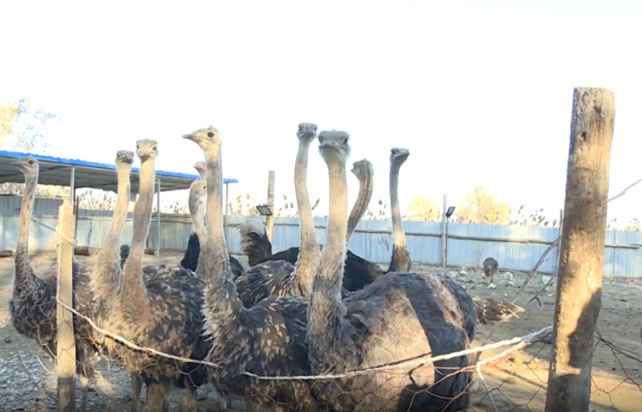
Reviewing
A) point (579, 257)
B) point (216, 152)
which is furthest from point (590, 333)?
point (216, 152)

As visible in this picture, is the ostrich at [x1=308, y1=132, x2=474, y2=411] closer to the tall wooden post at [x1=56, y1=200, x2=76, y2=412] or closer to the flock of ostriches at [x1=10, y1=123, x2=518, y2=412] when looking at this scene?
the flock of ostriches at [x1=10, y1=123, x2=518, y2=412]

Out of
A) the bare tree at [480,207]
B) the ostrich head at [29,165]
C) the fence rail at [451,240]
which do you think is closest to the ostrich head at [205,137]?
the ostrich head at [29,165]

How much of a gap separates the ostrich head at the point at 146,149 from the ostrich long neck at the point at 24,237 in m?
1.19

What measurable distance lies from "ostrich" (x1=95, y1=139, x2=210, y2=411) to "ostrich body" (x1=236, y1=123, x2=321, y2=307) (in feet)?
2.01

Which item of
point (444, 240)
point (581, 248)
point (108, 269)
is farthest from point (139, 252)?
point (444, 240)

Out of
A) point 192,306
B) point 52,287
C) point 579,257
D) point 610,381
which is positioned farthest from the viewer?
point 610,381

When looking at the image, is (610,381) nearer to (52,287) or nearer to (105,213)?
(52,287)

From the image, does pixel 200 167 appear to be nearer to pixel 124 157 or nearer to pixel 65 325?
pixel 124 157

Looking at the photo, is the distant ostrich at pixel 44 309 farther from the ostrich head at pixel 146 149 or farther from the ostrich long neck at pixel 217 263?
the ostrich long neck at pixel 217 263

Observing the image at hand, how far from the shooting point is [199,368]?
4.52 metres

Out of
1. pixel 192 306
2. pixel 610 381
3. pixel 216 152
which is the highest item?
pixel 216 152

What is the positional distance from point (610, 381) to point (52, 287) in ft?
15.8

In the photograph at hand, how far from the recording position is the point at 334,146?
12.2 ft

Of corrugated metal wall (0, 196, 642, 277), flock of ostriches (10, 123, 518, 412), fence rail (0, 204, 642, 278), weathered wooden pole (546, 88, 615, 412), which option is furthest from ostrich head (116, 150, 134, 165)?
corrugated metal wall (0, 196, 642, 277)
